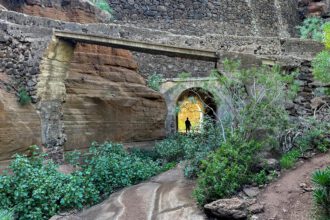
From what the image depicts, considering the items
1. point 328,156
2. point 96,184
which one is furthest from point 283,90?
point 96,184

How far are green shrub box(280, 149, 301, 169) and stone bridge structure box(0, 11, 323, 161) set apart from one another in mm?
1740

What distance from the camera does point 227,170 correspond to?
21.9ft

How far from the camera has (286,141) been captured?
8023 mm

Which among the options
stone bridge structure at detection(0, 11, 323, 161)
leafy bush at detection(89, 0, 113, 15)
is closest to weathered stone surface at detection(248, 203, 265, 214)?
stone bridge structure at detection(0, 11, 323, 161)

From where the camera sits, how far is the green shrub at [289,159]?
24.1 ft

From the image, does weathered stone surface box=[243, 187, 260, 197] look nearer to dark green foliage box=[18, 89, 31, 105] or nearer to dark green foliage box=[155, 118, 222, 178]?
dark green foliage box=[155, 118, 222, 178]

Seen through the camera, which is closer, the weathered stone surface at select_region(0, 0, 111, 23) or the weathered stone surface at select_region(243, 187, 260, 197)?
the weathered stone surface at select_region(243, 187, 260, 197)

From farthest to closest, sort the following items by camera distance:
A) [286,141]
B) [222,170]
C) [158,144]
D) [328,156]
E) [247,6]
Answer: [247,6] → [158,144] → [286,141] → [328,156] → [222,170]

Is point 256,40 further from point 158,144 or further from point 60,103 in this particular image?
point 60,103

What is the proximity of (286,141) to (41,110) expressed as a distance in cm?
579

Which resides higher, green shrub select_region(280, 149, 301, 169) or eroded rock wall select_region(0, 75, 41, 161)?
eroded rock wall select_region(0, 75, 41, 161)

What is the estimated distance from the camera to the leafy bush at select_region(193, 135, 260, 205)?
6.55 meters

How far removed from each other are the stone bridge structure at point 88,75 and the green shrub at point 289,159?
174 centimetres

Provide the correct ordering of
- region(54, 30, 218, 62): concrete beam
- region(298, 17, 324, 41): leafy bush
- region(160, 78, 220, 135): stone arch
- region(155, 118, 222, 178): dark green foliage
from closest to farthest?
region(155, 118, 222, 178): dark green foliage, region(54, 30, 218, 62): concrete beam, region(160, 78, 220, 135): stone arch, region(298, 17, 324, 41): leafy bush
